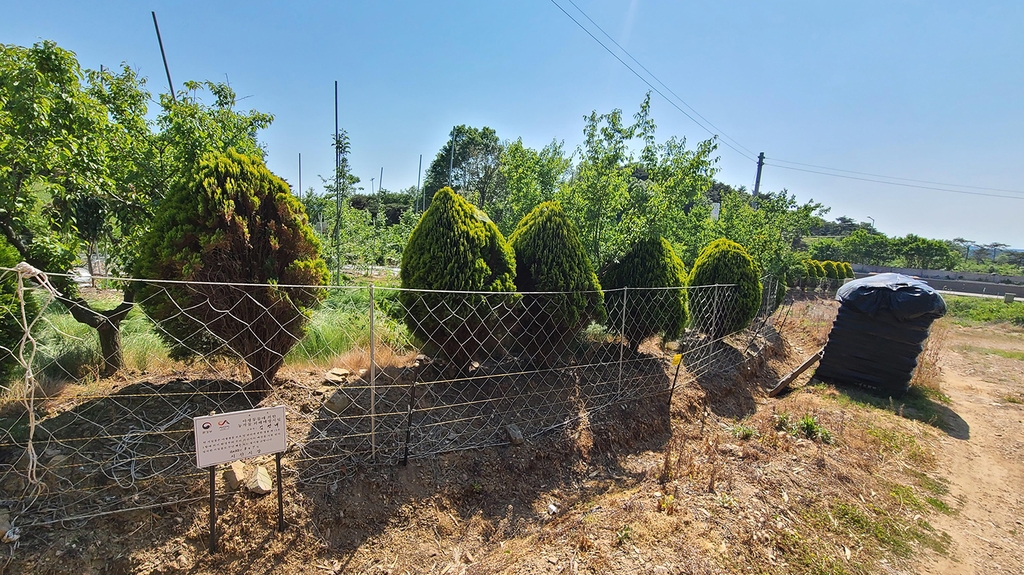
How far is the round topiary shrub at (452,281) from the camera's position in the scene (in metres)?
3.53

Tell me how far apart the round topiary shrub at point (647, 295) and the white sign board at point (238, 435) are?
3849mm

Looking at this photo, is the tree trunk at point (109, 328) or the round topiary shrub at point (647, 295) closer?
the tree trunk at point (109, 328)

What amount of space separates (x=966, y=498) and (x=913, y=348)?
278 cm

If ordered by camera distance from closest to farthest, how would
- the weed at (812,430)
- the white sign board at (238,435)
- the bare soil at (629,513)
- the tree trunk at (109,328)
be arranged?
the white sign board at (238,435) → the bare soil at (629,513) → the tree trunk at (109,328) → the weed at (812,430)

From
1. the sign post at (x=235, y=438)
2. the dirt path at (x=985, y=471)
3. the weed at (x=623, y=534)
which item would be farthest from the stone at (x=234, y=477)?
the dirt path at (x=985, y=471)

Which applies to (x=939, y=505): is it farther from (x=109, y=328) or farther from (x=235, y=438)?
(x=109, y=328)

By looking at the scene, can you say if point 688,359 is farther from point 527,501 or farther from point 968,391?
point 968,391

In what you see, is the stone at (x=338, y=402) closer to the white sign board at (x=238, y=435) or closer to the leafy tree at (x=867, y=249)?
the white sign board at (x=238, y=435)

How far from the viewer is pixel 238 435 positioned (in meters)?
2.15

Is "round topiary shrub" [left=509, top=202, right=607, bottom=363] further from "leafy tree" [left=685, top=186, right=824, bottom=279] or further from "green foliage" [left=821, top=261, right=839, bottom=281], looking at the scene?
"green foliage" [left=821, top=261, right=839, bottom=281]

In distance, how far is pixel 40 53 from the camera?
2684mm

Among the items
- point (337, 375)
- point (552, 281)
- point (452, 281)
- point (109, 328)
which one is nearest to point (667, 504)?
point (552, 281)

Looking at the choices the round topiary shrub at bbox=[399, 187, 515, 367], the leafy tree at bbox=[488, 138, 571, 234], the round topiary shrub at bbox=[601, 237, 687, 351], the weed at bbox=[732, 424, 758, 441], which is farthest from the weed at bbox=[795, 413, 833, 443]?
the leafy tree at bbox=[488, 138, 571, 234]

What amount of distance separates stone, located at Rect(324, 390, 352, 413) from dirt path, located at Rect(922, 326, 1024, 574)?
4.07m
